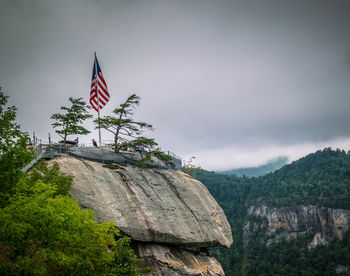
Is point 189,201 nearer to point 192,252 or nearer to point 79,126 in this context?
point 192,252

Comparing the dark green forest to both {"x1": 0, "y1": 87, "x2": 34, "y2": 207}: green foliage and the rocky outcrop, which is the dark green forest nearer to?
the rocky outcrop

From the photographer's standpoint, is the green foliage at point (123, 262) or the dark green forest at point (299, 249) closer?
the green foliage at point (123, 262)

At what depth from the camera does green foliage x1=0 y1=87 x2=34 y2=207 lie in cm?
1617

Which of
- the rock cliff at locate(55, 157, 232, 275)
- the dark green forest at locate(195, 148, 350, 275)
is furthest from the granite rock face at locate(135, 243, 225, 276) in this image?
the dark green forest at locate(195, 148, 350, 275)

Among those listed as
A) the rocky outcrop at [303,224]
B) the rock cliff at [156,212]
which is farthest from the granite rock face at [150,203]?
the rocky outcrop at [303,224]

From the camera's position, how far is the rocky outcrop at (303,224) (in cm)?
16438

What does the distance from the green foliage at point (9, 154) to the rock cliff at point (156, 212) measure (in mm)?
5308

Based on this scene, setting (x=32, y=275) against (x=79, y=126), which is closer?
(x=32, y=275)

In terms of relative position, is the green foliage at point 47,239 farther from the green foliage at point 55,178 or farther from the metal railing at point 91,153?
the metal railing at point 91,153

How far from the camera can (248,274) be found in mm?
132000

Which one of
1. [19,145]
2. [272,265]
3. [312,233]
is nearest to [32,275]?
[19,145]

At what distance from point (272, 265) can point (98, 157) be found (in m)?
121

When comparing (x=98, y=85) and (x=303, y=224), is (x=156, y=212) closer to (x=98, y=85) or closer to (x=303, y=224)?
(x=98, y=85)

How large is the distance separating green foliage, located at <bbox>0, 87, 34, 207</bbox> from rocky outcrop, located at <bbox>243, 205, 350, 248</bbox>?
16214cm
